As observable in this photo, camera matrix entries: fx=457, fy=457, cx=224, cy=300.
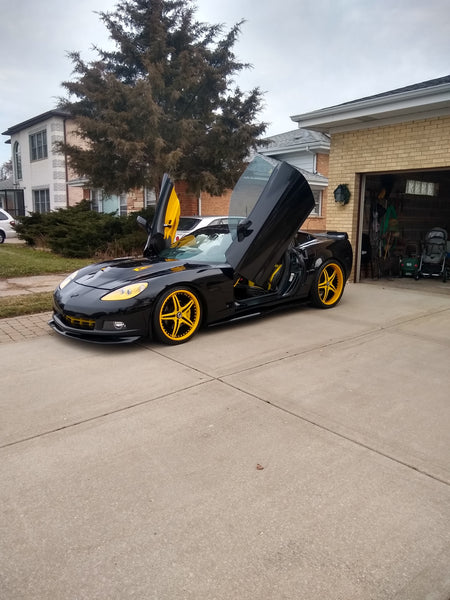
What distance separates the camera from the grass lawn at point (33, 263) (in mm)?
10234

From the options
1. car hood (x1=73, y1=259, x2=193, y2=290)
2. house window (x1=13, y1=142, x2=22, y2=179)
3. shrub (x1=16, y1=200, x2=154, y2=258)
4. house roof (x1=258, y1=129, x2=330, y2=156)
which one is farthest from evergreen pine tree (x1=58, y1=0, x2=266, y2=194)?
house window (x1=13, y1=142, x2=22, y2=179)

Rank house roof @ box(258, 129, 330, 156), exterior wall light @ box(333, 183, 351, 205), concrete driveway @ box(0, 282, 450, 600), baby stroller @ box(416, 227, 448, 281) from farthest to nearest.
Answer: house roof @ box(258, 129, 330, 156) → baby stroller @ box(416, 227, 448, 281) → exterior wall light @ box(333, 183, 351, 205) → concrete driveway @ box(0, 282, 450, 600)

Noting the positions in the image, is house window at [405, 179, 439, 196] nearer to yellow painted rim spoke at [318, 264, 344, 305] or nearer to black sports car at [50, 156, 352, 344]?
yellow painted rim spoke at [318, 264, 344, 305]

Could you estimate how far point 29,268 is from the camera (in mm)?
10523

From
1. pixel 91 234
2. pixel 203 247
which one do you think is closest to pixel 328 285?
pixel 203 247

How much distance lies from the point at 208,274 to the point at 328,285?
238 cm

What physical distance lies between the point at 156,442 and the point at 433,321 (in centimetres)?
470

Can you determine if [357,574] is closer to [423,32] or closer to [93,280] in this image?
[93,280]

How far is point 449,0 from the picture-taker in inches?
347

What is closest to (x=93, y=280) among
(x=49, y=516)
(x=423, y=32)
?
(x=49, y=516)

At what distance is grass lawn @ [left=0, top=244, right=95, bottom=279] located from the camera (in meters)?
10.2

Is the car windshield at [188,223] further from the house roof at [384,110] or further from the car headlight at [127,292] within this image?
the car headlight at [127,292]

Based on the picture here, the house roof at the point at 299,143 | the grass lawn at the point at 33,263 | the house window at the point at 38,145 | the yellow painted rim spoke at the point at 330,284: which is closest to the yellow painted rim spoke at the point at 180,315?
the yellow painted rim spoke at the point at 330,284

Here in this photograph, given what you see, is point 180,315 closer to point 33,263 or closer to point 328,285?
point 328,285
